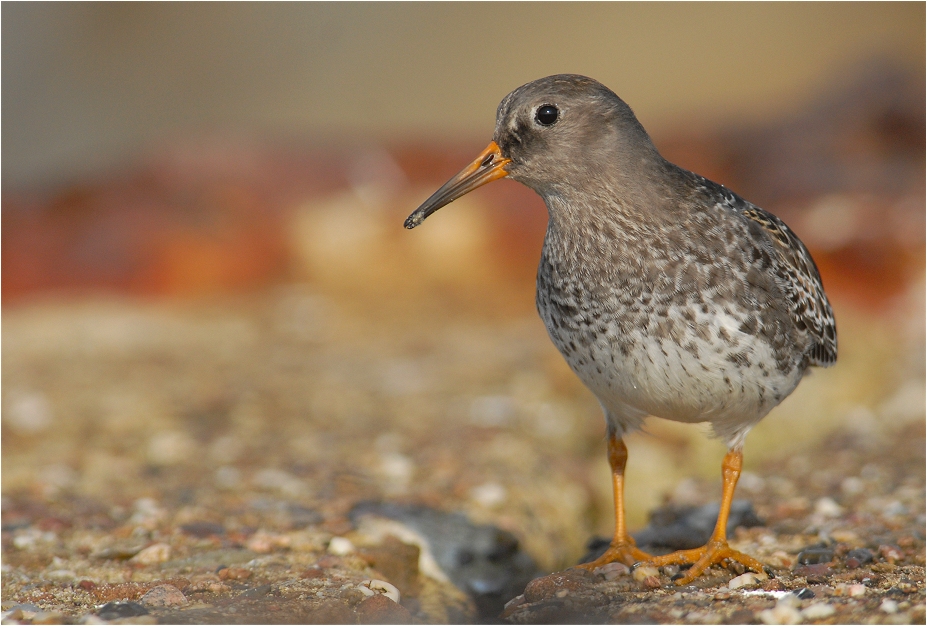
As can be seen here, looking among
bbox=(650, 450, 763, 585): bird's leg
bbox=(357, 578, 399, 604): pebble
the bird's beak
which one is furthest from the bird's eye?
bbox=(357, 578, 399, 604): pebble

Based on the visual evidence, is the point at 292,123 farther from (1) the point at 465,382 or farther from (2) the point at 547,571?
(2) the point at 547,571

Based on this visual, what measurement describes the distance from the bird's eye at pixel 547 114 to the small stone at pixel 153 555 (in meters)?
3.10

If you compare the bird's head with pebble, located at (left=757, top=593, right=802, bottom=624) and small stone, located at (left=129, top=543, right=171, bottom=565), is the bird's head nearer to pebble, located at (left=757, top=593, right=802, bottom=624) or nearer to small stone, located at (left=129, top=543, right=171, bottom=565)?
pebble, located at (left=757, top=593, right=802, bottom=624)

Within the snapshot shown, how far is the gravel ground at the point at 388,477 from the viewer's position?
15.4 ft

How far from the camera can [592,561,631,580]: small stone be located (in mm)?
4973

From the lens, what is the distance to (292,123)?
1933 centimetres

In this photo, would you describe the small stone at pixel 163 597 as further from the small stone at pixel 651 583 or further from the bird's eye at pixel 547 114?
the bird's eye at pixel 547 114

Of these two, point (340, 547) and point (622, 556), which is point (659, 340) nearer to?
point (622, 556)

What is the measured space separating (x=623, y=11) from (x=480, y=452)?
1496cm

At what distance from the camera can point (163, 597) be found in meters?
4.63

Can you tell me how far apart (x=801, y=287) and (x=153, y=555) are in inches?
150

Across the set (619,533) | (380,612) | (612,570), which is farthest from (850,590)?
(380,612)

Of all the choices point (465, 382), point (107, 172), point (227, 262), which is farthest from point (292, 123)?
point (465, 382)

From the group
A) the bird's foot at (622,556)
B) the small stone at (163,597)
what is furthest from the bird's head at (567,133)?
the small stone at (163,597)
